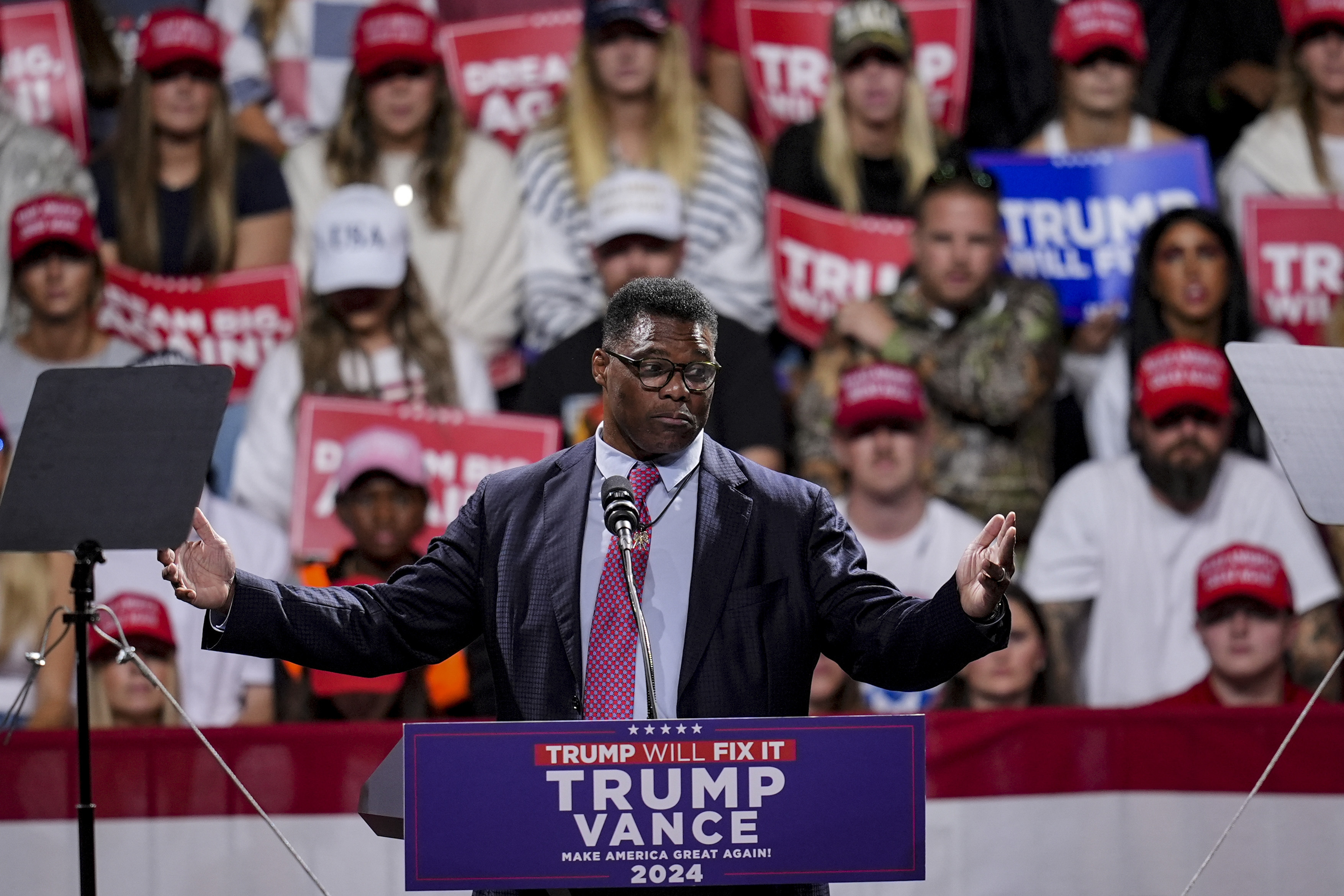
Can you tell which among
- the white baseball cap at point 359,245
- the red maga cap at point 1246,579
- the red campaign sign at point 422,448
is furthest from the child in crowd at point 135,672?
the red maga cap at point 1246,579

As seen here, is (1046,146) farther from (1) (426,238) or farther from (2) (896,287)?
(1) (426,238)

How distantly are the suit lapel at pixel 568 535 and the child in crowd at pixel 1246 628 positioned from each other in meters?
2.80

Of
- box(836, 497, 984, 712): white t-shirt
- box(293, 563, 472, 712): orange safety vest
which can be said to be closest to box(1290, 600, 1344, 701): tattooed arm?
box(836, 497, 984, 712): white t-shirt

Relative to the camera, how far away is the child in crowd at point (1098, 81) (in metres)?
5.64

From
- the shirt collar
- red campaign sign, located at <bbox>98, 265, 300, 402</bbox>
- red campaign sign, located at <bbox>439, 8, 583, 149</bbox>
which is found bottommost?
the shirt collar

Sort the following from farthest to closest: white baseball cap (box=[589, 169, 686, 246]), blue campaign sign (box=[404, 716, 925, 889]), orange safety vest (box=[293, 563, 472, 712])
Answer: white baseball cap (box=[589, 169, 686, 246]) < orange safety vest (box=[293, 563, 472, 712]) < blue campaign sign (box=[404, 716, 925, 889])

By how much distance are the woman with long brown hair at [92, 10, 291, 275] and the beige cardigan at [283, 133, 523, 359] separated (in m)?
0.13

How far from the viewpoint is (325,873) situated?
411cm

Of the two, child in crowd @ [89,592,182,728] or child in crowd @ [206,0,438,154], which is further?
child in crowd @ [206,0,438,154]

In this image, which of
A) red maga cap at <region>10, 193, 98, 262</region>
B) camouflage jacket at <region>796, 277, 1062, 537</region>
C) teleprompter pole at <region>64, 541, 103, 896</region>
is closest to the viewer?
teleprompter pole at <region>64, 541, 103, 896</region>

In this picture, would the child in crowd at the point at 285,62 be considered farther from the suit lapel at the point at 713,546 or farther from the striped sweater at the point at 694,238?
the suit lapel at the point at 713,546

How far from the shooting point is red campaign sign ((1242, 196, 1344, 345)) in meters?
5.60

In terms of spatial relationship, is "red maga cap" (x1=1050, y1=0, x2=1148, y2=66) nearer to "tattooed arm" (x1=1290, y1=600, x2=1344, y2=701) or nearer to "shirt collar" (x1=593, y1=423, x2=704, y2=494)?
"tattooed arm" (x1=1290, y1=600, x2=1344, y2=701)

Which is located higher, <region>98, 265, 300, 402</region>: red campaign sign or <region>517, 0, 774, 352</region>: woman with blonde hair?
<region>517, 0, 774, 352</region>: woman with blonde hair
